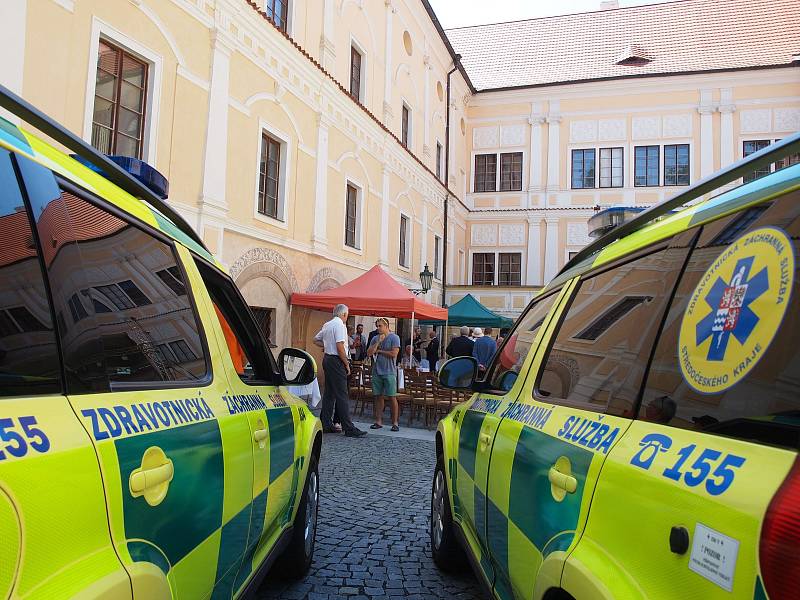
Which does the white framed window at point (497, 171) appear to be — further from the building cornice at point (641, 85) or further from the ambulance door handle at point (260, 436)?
the ambulance door handle at point (260, 436)

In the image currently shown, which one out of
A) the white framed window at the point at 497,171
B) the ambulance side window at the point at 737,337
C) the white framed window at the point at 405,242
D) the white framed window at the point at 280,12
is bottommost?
the ambulance side window at the point at 737,337

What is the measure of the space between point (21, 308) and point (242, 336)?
6.41ft

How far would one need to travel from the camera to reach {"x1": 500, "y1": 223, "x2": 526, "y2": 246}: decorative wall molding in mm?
26688

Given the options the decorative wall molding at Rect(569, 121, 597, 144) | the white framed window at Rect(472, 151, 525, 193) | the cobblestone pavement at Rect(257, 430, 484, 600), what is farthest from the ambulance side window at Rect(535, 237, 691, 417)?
the decorative wall molding at Rect(569, 121, 597, 144)

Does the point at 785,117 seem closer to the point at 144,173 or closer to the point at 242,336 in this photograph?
the point at 242,336

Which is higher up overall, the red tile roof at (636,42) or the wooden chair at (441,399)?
the red tile roof at (636,42)

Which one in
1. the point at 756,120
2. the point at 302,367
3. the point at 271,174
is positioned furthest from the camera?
the point at 756,120

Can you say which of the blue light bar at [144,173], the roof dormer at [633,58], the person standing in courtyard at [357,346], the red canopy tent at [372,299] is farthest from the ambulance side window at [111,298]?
the roof dormer at [633,58]

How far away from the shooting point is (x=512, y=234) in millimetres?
26797

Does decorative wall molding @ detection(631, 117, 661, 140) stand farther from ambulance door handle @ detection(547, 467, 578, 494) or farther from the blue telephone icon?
the blue telephone icon

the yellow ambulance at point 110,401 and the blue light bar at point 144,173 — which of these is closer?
the yellow ambulance at point 110,401

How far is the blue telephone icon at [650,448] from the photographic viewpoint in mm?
1365

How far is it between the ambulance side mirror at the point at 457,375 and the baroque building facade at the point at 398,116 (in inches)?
252

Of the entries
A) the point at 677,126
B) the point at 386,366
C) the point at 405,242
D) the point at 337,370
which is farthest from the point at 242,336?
the point at 677,126
